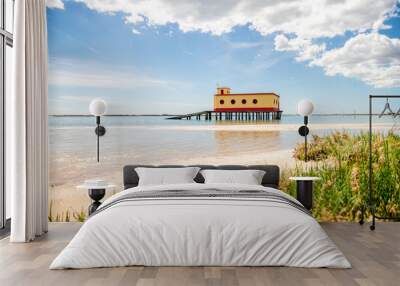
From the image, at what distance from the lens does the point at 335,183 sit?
6707 mm

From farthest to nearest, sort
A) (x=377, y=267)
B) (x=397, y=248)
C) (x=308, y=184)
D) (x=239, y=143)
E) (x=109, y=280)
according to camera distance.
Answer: (x=239, y=143) → (x=308, y=184) → (x=397, y=248) → (x=377, y=267) → (x=109, y=280)

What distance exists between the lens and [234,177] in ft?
20.1

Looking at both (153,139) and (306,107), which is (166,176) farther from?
(306,107)

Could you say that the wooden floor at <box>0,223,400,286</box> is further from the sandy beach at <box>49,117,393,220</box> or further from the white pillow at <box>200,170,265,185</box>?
the sandy beach at <box>49,117,393,220</box>

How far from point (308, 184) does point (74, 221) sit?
3.13 m

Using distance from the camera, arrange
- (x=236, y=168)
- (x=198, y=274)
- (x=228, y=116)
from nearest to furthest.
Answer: (x=198, y=274)
(x=236, y=168)
(x=228, y=116)

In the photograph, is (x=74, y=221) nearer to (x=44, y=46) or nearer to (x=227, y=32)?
(x=44, y=46)

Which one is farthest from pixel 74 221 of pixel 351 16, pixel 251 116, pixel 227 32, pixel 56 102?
pixel 351 16

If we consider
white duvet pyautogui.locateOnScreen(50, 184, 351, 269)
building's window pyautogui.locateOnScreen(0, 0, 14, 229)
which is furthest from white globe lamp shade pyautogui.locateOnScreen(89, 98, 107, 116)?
white duvet pyautogui.locateOnScreen(50, 184, 351, 269)

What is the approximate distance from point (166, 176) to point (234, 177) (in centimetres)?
84

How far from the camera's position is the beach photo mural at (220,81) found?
22.5 feet

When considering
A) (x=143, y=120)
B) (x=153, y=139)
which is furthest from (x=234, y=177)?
(x=143, y=120)

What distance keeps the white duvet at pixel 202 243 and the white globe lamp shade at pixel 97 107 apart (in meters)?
2.77

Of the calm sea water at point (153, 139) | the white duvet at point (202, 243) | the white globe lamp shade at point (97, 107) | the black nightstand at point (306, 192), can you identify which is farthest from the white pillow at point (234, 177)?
the white duvet at point (202, 243)
